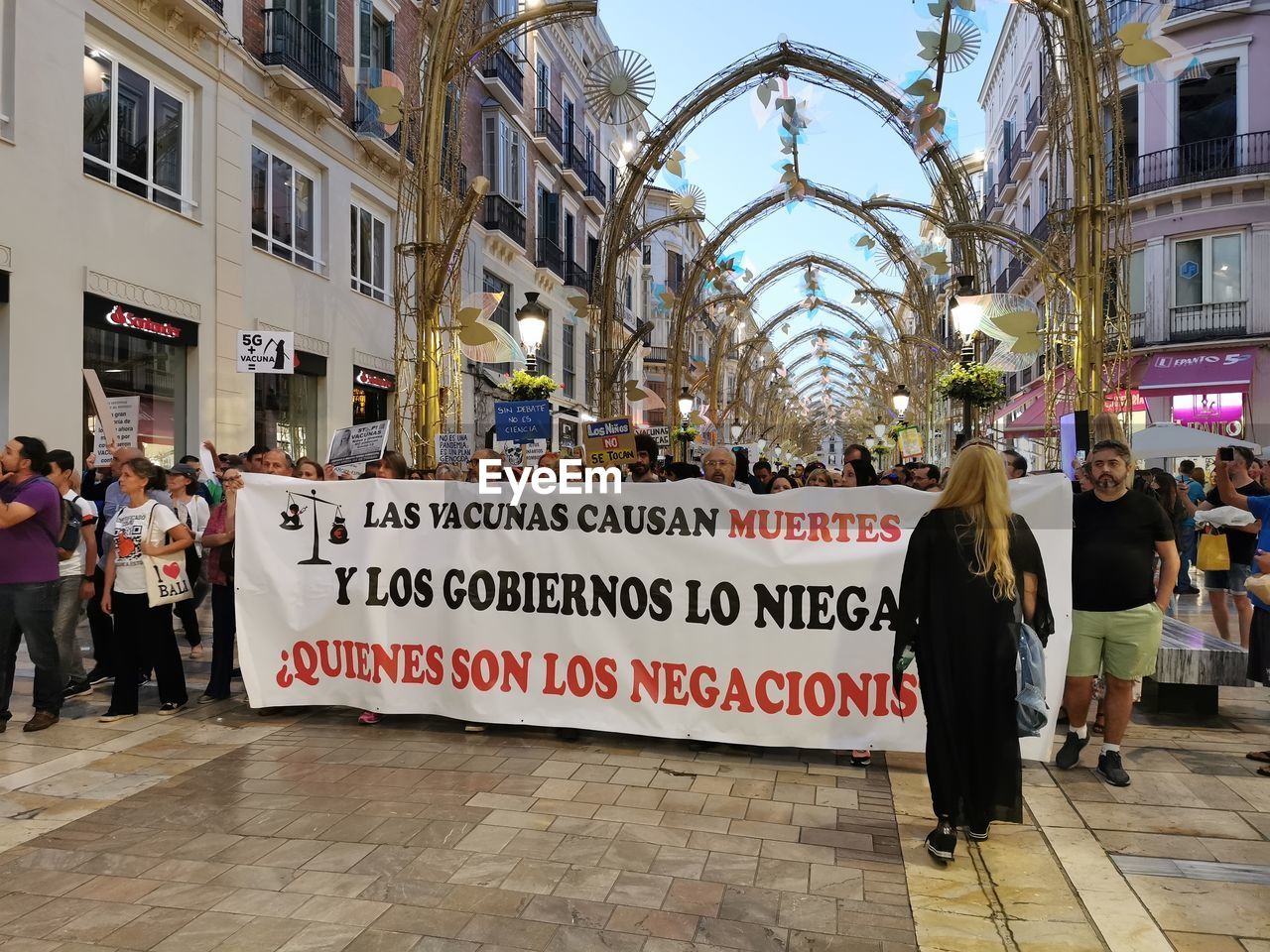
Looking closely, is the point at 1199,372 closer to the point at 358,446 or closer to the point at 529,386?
the point at 529,386

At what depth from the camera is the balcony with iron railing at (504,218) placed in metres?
24.6

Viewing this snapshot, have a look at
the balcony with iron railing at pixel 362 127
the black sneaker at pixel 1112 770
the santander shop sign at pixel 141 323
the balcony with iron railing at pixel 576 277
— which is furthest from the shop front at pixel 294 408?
the balcony with iron railing at pixel 576 277

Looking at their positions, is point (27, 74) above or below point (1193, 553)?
above

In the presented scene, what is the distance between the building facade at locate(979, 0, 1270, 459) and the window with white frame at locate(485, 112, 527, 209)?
44.2ft

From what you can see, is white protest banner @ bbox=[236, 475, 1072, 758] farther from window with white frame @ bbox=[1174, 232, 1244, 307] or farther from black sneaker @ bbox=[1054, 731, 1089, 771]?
window with white frame @ bbox=[1174, 232, 1244, 307]

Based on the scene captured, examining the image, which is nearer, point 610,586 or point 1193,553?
point 610,586

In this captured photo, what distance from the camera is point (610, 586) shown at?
5.90 meters

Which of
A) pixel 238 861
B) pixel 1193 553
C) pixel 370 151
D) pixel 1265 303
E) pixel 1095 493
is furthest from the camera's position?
pixel 1265 303

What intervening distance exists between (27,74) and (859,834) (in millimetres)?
12233

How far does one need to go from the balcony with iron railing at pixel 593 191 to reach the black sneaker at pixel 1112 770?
99.9 feet

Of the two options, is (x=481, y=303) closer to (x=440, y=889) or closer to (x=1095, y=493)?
(x=1095, y=493)

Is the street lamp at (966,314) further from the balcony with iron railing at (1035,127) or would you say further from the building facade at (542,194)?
the balcony with iron railing at (1035,127)

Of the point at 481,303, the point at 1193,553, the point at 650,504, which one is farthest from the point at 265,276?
the point at 1193,553

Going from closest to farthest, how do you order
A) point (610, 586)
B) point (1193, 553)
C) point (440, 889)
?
point (440, 889) < point (610, 586) < point (1193, 553)
